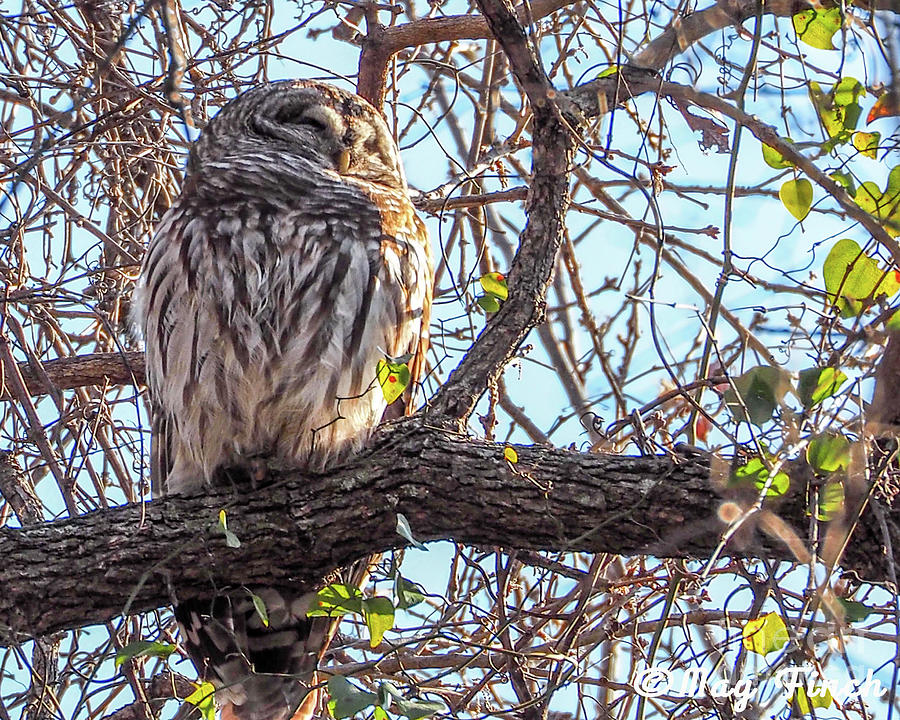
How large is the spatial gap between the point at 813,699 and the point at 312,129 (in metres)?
2.26

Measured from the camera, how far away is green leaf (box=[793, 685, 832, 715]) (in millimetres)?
2161

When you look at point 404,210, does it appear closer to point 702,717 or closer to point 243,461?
point 243,461

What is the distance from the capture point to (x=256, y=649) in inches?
122

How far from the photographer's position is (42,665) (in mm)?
3012

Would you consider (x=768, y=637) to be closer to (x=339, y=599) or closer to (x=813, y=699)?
(x=813, y=699)

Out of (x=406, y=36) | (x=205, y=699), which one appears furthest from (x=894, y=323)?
(x=406, y=36)

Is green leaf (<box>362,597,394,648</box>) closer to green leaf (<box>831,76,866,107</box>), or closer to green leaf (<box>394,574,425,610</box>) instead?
green leaf (<box>394,574,425,610</box>)

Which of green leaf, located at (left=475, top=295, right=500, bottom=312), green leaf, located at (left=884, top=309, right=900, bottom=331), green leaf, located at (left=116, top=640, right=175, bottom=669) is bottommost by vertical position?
green leaf, located at (left=884, top=309, right=900, bottom=331)

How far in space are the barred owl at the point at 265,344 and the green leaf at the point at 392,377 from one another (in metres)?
0.42

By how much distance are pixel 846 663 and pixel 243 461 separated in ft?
5.22

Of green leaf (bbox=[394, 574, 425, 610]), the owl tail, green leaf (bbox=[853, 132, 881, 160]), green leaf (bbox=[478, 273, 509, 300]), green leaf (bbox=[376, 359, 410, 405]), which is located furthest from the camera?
the owl tail

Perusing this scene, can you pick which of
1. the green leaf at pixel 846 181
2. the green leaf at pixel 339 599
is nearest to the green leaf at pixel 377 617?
the green leaf at pixel 339 599

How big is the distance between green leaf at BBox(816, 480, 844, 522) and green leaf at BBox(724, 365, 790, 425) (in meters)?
0.25

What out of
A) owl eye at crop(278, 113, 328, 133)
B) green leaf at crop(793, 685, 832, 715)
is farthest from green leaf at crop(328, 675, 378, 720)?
owl eye at crop(278, 113, 328, 133)
